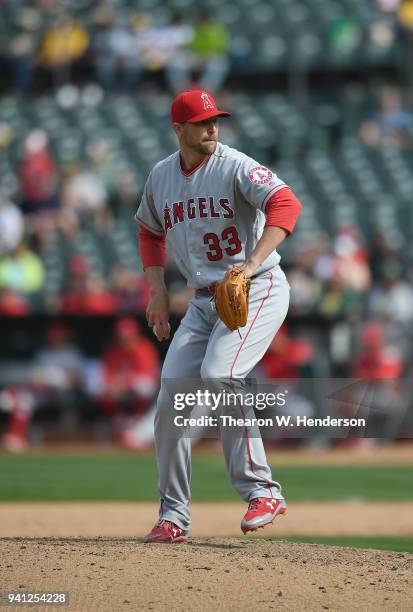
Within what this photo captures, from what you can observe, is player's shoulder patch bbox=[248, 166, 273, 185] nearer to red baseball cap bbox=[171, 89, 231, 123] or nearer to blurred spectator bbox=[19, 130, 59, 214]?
red baseball cap bbox=[171, 89, 231, 123]

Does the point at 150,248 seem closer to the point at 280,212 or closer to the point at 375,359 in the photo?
the point at 280,212

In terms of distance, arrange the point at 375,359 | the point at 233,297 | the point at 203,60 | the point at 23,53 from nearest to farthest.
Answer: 1. the point at 233,297
2. the point at 375,359
3. the point at 203,60
4. the point at 23,53

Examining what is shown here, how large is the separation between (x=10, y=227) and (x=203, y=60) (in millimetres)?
3973

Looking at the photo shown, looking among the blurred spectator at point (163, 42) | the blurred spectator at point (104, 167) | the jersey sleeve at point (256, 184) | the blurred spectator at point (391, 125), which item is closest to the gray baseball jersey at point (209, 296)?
the jersey sleeve at point (256, 184)

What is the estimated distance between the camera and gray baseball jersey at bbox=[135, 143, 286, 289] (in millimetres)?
4695

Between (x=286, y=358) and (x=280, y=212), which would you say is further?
(x=286, y=358)

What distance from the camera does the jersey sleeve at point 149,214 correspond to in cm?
505

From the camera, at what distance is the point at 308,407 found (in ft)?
20.3

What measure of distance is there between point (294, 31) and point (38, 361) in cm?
659

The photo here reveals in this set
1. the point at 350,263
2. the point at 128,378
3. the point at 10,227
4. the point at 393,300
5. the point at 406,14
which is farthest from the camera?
the point at 406,14

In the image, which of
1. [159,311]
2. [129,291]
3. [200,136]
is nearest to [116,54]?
[129,291]

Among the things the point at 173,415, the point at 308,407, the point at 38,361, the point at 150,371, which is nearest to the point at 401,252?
the point at 150,371

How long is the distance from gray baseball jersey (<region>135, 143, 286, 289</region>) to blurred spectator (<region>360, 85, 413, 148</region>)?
10.4 metres

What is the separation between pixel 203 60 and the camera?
15.8 meters
